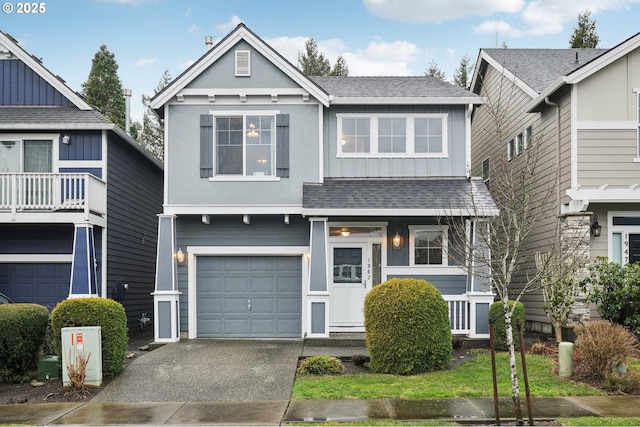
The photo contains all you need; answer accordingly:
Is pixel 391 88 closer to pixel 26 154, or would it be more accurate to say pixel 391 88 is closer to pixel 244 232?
pixel 244 232

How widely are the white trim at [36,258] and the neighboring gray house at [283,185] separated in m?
2.91

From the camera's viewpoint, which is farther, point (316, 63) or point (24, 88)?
point (316, 63)

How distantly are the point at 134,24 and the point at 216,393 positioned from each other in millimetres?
15369

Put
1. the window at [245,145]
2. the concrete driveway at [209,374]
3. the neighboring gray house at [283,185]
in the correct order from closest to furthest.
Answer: the concrete driveway at [209,374] → the neighboring gray house at [283,185] → the window at [245,145]

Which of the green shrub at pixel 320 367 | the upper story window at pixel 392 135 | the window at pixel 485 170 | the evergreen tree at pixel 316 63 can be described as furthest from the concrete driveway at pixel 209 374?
the evergreen tree at pixel 316 63

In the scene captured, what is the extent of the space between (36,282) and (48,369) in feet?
18.0

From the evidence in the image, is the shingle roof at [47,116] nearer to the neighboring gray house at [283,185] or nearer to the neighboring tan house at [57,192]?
the neighboring tan house at [57,192]

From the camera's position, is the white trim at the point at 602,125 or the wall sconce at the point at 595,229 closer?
the white trim at the point at 602,125

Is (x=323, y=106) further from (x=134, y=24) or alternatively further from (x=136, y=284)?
(x=134, y=24)

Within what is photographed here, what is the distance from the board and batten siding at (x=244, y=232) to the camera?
48.4 ft

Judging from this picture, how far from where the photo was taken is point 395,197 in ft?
45.9

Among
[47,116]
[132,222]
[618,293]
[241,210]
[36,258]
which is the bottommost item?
[618,293]

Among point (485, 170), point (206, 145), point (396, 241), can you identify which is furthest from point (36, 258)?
point (485, 170)

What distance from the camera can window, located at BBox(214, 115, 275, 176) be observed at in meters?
14.5
